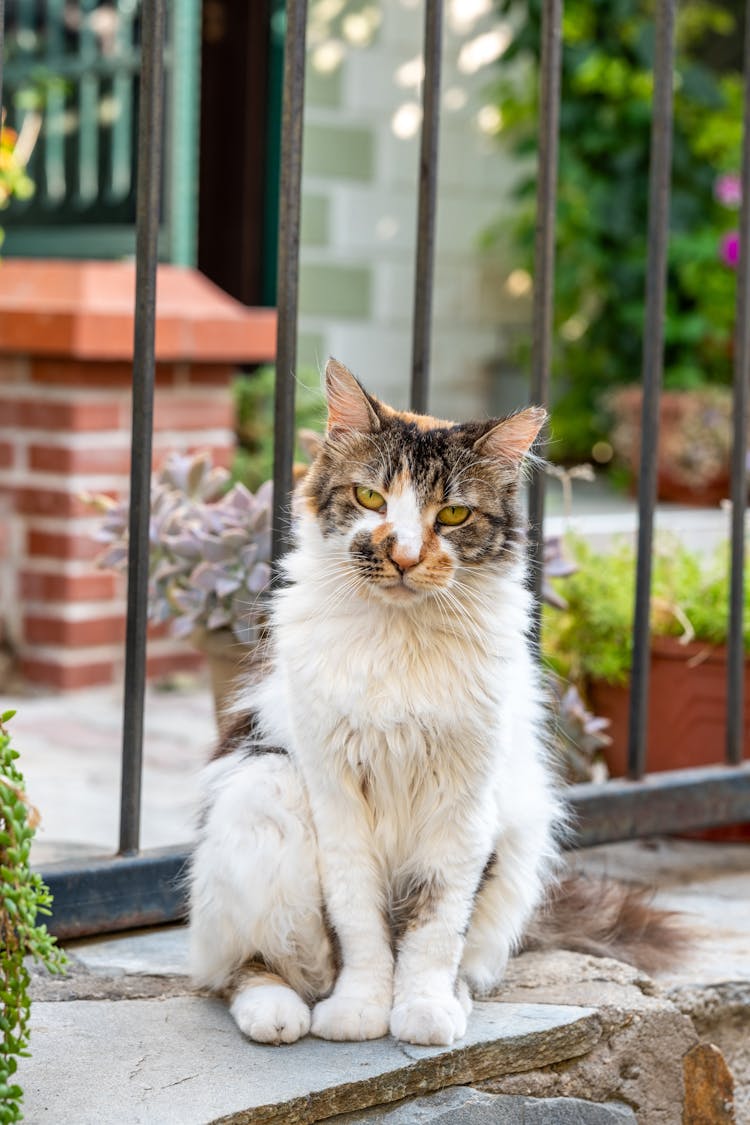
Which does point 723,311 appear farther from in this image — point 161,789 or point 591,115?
point 161,789

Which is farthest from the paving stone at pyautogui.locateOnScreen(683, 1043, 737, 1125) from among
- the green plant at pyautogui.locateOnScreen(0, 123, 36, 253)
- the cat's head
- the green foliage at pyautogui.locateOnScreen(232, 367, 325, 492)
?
the green foliage at pyautogui.locateOnScreen(232, 367, 325, 492)

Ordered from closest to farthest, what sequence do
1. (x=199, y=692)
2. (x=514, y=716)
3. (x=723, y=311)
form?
(x=514, y=716), (x=199, y=692), (x=723, y=311)

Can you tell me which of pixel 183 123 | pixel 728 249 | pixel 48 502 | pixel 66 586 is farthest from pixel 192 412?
pixel 728 249

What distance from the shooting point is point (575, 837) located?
7.25 feet

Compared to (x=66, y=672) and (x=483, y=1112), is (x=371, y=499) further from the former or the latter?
(x=66, y=672)

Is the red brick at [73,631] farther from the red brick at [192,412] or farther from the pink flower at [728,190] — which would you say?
the pink flower at [728,190]

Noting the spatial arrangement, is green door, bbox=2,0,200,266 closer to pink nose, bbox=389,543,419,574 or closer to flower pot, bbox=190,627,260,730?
flower pot, bbox=190,627,260,730

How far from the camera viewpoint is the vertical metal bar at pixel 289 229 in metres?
1.88

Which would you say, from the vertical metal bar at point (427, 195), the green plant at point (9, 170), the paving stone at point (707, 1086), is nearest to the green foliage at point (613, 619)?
the vertical metal bar at point (427, 195)

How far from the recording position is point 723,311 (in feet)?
18.1

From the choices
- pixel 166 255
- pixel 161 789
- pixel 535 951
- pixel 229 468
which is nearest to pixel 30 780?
pixel 161 789

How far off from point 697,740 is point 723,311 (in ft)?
10.7

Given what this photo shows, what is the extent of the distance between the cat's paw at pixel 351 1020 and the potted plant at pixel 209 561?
0.67 metres

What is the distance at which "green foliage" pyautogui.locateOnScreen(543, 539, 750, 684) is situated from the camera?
105 inches
